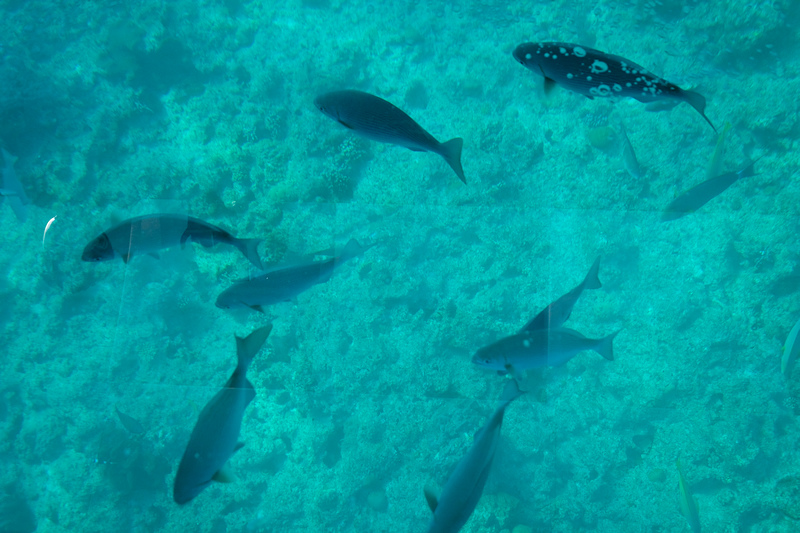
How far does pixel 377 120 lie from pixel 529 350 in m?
1.98

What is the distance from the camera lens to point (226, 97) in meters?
9.17

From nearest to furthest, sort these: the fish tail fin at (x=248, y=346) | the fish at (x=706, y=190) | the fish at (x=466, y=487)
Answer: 1. the fish at (x=466, y=487)
2. the fish tail fin at (x=248, y=346)
3. the fish at (x=706, y=190)

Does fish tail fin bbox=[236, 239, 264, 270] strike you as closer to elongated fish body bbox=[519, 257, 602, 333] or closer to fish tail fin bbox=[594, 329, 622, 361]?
elongated fish body bbox=[519, 257, 602, 333]

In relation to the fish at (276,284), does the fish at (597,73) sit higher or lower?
higher

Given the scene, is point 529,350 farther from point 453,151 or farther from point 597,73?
point 597,73

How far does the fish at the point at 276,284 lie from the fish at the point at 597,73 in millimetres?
2095

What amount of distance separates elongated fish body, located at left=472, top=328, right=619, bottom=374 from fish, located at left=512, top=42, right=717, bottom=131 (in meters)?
1.65

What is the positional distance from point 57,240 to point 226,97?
5.18 metres

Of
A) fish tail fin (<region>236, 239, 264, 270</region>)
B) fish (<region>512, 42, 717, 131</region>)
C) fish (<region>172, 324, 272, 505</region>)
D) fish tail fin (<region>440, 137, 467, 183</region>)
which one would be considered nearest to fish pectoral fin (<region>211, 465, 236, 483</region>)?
fish (<region>172, 324, 272, 505</region>)

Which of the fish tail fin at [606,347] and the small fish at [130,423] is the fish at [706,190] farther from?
the small fish at [130,423]

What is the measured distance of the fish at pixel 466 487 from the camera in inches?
77.6

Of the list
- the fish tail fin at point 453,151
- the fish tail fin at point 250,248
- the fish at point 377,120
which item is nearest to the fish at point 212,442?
the fish tail fin at point 250,248

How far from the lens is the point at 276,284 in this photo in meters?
2.87

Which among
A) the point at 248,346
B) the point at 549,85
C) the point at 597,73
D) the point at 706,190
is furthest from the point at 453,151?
the point at 706,190
